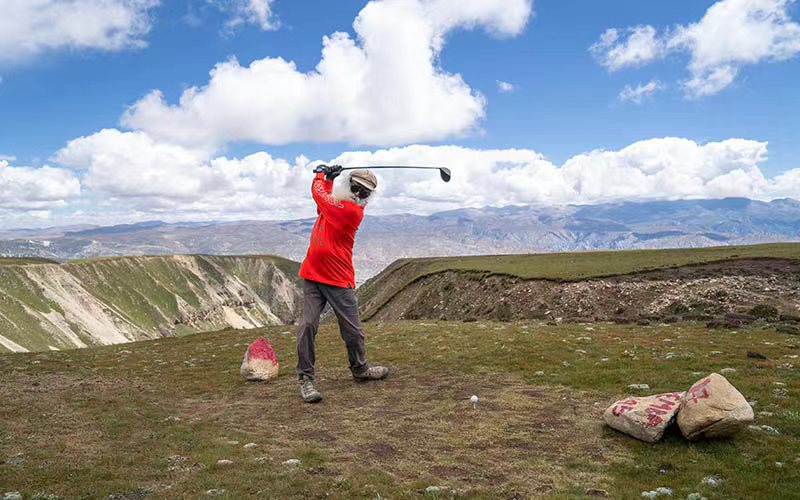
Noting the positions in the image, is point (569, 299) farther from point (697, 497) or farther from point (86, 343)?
point (86, 343)

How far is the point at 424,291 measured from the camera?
69188 mm

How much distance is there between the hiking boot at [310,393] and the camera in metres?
12.7

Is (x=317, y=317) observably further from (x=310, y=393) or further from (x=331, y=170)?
(x=331, y=170)

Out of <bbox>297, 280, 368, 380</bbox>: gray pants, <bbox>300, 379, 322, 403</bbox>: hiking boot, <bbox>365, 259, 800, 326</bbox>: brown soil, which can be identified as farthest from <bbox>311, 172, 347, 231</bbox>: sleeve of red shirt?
<bbox>365, 259, 800, 326</bbox>: brown soil

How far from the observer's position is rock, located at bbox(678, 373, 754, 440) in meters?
8.92

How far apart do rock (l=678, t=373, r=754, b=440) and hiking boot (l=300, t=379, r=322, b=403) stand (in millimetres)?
8554

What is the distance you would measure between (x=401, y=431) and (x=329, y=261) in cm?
514

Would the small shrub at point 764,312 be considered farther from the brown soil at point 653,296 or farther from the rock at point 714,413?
the rock at point 714,413

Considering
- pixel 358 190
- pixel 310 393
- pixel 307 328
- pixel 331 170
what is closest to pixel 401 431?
pixel 310 393

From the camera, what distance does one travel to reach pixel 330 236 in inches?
519

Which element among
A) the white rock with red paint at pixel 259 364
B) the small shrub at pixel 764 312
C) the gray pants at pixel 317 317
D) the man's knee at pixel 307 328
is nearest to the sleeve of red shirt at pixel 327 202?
the gray pants at pixel 317 317

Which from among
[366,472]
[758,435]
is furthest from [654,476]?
[366,472]

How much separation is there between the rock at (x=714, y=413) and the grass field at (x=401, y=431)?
0.92 feet

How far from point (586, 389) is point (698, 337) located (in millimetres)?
13369
